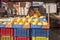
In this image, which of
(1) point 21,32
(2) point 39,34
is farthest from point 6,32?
(2) point 39,34

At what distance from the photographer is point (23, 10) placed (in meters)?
4.58

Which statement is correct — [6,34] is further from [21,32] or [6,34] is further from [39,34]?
[39,34]

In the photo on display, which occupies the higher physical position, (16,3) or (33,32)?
(16,3)

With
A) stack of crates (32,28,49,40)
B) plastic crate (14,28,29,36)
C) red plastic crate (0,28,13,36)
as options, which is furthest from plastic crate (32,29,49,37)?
red plastic crate (0,28,13,36)

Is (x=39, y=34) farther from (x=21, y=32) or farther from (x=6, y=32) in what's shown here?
(x=6, y=32)

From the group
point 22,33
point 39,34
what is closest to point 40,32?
point 39,34

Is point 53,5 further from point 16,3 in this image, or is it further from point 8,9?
point 8,9

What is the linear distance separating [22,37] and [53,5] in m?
2.69

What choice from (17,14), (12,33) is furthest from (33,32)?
(17,14)

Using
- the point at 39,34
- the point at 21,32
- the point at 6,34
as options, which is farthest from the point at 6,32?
the point at 39,34

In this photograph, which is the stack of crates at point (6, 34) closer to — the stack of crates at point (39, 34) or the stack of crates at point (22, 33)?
the stack of crates at point (22, 33)

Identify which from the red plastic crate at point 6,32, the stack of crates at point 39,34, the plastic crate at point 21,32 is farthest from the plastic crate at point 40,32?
the red plastic crate at point 6,32

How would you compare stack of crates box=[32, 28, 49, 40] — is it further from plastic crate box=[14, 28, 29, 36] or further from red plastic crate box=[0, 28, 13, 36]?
red plastic crate box=[0, 28, 13, 36]

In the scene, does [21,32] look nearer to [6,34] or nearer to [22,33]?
[22,33]
